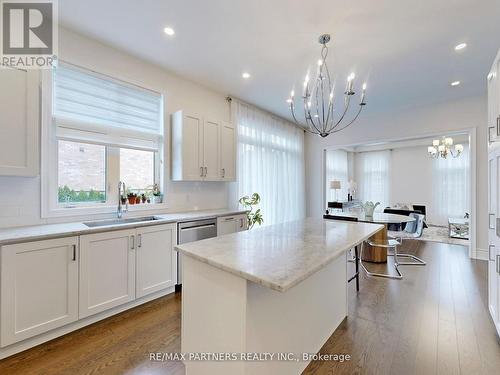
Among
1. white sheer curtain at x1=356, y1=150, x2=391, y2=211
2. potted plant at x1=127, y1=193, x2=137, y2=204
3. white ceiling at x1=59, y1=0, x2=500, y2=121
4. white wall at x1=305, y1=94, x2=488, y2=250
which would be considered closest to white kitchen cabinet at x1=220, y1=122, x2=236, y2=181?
white ceiling at x1=59, y1=0, x2=500, y2=121

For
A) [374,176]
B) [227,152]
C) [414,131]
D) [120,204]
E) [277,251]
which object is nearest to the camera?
[277,251]

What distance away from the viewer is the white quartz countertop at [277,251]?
43.2 inches

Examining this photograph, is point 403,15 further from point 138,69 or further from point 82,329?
point 82,329

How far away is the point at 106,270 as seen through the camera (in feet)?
7.57

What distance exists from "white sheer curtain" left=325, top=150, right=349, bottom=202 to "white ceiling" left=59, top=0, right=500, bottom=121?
14.9ft

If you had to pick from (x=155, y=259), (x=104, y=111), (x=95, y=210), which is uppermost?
(x=104, y=111)

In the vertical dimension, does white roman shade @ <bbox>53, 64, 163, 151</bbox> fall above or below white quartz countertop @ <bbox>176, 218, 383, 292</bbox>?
above

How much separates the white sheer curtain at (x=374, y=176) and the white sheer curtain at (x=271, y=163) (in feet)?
13.8

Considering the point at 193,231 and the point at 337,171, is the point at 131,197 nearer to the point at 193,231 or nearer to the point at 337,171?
the point at 193,231

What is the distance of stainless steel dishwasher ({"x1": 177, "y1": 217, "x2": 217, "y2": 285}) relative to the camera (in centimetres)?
298

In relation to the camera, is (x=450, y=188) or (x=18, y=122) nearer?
(x=18, y=122)

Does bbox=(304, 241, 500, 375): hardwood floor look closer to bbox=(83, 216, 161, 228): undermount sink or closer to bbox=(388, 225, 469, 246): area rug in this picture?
bbox=(388, 225, 469, 246): area rug

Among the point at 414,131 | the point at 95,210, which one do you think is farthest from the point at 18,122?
the point at 414,131

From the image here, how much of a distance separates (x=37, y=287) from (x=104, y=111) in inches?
78.6
